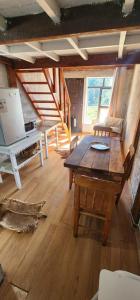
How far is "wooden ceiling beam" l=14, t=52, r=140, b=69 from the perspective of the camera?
2.12 meters

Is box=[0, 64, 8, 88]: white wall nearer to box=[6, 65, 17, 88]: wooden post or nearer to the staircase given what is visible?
box=[6, 65, 17, 88]: wooden post

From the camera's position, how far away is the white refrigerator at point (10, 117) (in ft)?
6.08

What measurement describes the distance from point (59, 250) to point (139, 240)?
876mm

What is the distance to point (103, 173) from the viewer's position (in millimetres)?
1361

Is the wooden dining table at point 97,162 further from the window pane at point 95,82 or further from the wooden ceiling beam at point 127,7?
the window pane at point 95,82

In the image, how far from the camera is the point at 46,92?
288 centimetres

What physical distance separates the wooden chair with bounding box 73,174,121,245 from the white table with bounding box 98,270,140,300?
50 centimetres

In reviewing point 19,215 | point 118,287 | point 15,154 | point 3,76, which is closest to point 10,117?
point 15,154

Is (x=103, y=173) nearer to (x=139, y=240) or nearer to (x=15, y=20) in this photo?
(x=139, y=240)

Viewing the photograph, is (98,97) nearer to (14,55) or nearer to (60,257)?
(14,55)

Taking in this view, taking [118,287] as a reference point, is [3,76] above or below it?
above

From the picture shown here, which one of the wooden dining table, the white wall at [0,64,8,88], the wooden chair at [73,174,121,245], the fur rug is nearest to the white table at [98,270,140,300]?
the wooden chair at [73,174,121,245]

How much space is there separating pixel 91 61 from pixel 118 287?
105 inches

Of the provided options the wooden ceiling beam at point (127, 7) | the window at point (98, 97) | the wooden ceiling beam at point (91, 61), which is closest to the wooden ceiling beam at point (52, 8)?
the wooden ceiling beam at point (127, 7)
